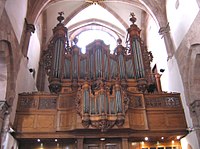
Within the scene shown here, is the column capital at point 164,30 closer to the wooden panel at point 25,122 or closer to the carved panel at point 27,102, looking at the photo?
the carved panel at point 27,102

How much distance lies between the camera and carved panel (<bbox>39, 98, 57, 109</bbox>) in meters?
8.90

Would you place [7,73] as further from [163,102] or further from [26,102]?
[163,102]

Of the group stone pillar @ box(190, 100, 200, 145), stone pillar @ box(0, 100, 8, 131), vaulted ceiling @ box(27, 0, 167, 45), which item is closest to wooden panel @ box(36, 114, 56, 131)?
stone pillar @ box(0, 100, 8, 131)

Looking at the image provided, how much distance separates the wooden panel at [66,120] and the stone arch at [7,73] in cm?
176

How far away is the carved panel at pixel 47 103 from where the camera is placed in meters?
8.90

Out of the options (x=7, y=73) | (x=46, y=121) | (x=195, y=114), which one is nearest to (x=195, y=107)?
(x=195, y=114)

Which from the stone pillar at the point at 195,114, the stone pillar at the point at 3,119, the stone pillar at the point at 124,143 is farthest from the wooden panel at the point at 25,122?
the stone pillar at the point at 195,114

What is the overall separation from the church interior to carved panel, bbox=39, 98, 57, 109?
0.04m

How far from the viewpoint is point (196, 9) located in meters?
7.70

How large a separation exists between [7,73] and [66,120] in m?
2.55

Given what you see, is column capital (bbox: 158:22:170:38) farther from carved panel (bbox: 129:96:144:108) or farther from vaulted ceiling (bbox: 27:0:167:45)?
carved panel (bbox: 129:96:144:108)

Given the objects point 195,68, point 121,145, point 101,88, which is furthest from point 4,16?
point 195,68

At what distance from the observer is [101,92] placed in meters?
8.37

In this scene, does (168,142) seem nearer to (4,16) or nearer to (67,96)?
(67,96)
